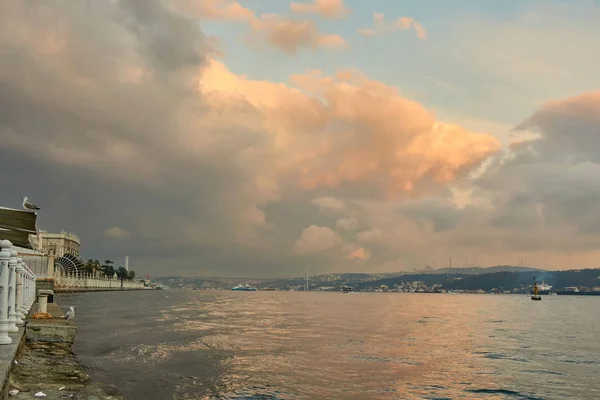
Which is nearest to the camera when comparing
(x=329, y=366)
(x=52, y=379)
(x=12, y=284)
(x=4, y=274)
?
(x=4, y=274)

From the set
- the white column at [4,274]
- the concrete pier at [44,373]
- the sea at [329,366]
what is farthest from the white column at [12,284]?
the sea at [329,366]

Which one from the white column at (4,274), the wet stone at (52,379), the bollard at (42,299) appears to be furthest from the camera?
the bollard at (42,299)

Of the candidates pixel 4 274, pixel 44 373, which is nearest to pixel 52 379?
pixel 44 373

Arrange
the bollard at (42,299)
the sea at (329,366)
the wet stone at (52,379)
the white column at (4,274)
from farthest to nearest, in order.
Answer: the bollard at (42,299) → the sea at (329,366) → the white column at (4,274) → the wet stone at (52,379)

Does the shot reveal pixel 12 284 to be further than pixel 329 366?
No

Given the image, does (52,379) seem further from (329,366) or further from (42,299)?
(329,366)

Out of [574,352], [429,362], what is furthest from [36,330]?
[574,352]

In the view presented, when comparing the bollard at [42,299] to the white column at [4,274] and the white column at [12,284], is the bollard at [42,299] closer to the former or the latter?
the white column at [12,284]

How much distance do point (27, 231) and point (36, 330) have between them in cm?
575

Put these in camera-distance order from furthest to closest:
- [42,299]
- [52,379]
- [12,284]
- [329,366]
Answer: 1. [42,299]
2. [329,366]
3. [12,284]
4. [52,379]

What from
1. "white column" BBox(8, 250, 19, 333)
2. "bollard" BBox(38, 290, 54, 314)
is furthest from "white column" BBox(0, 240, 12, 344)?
"bollard" BBox(38, 290, 54, 314)

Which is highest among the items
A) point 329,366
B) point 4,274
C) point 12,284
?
point 4,274

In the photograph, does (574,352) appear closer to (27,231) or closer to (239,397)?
(239,397)

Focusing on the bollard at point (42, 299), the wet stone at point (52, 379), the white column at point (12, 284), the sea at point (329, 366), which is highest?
the white column at point (12, 284)
